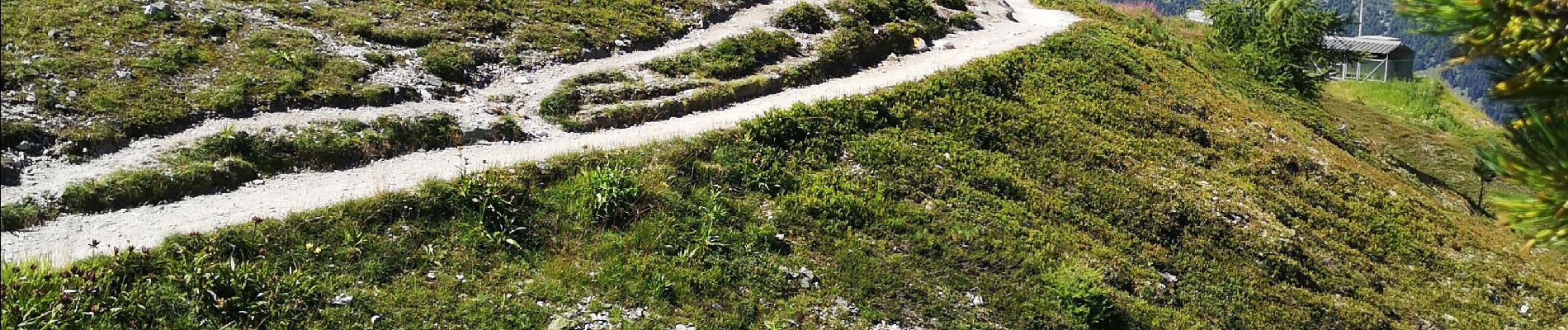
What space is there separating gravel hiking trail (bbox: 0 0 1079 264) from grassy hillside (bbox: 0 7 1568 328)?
0.81 metres

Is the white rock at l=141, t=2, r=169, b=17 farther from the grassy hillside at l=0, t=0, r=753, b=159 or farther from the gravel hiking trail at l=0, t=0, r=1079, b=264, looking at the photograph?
the gravel hiking trail at l=0, t=0, r=1079, b=264

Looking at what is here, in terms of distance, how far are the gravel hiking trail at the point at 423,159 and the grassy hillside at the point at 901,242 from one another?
2.65ft

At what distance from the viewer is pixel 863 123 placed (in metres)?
22.2

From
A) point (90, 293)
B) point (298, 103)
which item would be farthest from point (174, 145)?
point (90, 293)

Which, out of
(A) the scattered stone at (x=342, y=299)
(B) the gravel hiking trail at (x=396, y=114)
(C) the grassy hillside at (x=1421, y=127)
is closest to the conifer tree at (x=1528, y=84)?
(A) the scattered stone at (x=342, y=299)

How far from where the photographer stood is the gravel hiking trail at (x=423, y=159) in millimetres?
13062

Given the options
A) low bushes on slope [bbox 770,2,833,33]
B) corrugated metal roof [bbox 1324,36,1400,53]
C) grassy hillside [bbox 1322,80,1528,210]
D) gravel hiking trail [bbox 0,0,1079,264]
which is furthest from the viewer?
corrugated metal roof [bbox 1324,36,1400,53]

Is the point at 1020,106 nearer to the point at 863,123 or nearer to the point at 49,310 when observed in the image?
the point at 863,123

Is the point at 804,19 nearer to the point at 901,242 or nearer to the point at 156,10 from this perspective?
the point at 901,242

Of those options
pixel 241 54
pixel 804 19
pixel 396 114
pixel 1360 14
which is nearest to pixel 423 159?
pixel 396 114

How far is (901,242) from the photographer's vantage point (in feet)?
59.2

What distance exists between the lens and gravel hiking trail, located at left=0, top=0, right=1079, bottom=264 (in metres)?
13.1

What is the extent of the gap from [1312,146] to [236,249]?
31.2 m

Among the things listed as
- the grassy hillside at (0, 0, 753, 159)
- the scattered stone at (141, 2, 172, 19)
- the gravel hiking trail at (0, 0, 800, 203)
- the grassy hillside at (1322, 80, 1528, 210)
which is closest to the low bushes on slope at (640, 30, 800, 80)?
the gravel hiking trail at (0, 0, 800, 203)
